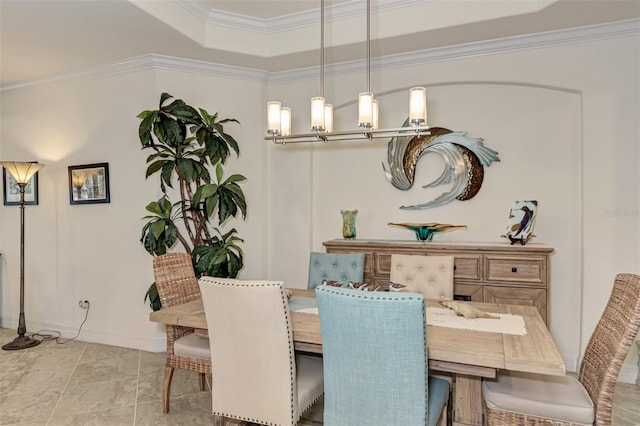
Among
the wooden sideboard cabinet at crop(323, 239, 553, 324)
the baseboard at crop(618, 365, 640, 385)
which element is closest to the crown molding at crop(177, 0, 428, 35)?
the wooden sideboard cabinet at crop(323, 239, 553, 324)

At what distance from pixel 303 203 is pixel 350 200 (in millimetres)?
510

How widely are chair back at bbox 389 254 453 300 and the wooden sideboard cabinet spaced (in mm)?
180

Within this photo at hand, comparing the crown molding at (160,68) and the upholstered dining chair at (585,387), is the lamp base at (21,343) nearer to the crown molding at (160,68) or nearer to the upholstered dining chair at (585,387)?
the crown molding at (160,68)

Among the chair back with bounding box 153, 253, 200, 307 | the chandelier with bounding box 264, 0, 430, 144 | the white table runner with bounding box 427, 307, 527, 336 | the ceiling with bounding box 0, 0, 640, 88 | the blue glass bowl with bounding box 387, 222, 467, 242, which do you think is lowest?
the white table runner with bounding box 427, 307, 527, 336

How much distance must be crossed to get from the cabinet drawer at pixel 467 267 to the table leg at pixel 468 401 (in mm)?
1493

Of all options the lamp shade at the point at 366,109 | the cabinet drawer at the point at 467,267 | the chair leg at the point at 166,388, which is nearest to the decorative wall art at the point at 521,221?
the cabinet drawer at the point at 467,267

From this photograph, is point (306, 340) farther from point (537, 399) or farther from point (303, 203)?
point (303, 203)

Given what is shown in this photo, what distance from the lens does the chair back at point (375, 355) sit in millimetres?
1544

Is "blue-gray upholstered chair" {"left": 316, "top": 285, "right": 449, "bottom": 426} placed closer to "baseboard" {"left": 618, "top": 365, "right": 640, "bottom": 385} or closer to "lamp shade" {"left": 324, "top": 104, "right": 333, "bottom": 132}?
"lamp shade" {"left": 324, "top": 104, "right": 333, "bottom": 132}

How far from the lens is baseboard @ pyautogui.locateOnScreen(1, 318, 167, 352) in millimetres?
3875

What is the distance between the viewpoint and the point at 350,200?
4203 millimetres

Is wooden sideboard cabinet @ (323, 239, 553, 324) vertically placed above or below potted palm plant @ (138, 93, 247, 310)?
below

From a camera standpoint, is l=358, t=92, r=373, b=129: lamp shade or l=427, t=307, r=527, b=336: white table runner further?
l=358, t=92, r=373, b=129: lamp shade

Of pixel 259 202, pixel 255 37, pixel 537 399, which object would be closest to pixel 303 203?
pixel 259 202
